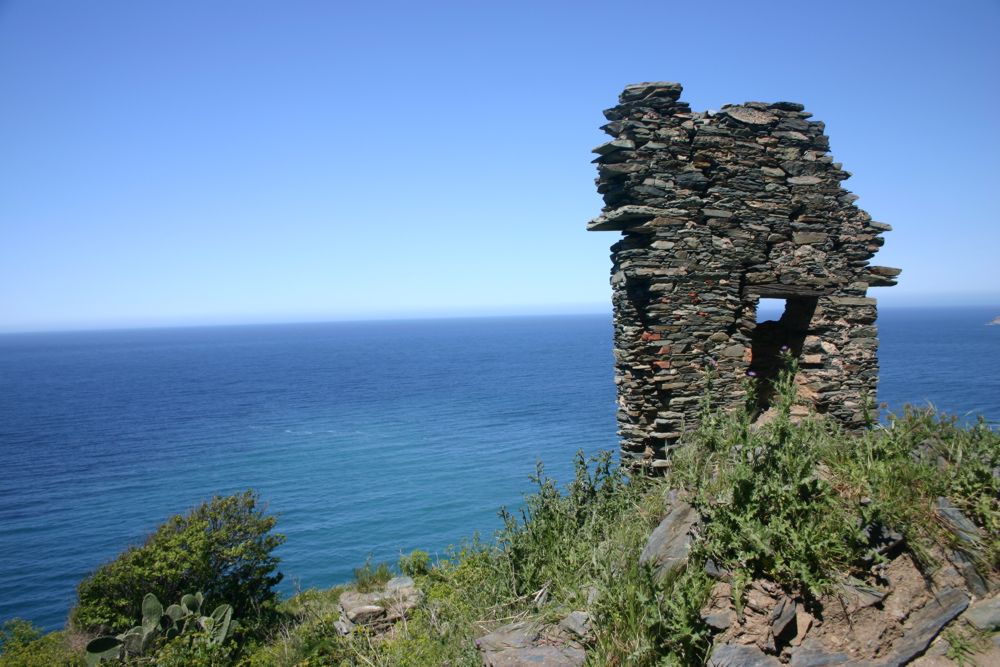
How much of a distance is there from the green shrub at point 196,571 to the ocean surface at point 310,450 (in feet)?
31.5

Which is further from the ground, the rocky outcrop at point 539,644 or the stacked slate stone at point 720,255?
the stacked slate stone at point 720,255

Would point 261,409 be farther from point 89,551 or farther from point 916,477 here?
point 916,477

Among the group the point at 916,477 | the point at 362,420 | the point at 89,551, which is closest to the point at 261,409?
the point at 362,420

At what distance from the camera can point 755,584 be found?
16.0 ft

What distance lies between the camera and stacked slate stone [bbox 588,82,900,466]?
342 inches

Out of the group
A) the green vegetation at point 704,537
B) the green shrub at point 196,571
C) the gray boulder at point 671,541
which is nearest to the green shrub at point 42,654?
the green vegetation at point 704,537

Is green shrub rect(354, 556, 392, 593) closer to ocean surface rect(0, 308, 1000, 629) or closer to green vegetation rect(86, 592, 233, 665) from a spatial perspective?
green vegetation rect(86, 592, 233, 665)

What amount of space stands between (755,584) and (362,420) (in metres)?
49.2

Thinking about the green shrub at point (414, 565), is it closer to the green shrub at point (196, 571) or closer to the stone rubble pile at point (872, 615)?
the green shrub at point (196, 571)

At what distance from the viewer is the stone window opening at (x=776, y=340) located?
31.8 feet

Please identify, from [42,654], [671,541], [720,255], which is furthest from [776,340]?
[42,654]

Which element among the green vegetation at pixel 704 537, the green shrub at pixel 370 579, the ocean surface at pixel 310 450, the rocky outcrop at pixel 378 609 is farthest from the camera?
the ocean surface at pixel 310 450

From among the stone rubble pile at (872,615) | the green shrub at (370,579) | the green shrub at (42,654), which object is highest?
the stone rubble pile at (872,615)

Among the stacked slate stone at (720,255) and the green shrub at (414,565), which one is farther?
the green shrub at (414,565)
